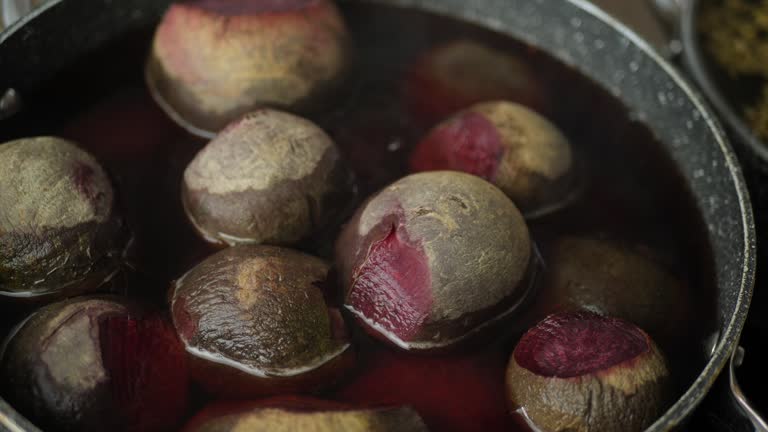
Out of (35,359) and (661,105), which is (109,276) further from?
(661,105)

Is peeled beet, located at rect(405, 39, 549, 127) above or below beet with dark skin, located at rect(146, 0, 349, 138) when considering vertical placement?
below

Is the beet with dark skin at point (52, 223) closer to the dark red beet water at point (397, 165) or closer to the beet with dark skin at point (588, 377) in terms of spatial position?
the dark red beet water at point (397, 165)

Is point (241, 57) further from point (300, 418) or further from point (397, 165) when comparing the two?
point (300, 418)

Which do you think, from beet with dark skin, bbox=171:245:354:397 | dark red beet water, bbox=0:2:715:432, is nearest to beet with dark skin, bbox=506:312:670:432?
dark red beet water, bbox=0:2:715:432

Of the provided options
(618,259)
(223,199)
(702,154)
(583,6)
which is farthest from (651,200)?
(223,199)

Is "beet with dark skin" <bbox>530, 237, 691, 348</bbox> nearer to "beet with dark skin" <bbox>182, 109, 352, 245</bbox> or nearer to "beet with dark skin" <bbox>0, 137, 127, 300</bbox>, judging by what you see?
"beet with dark skin" <bbox>182, 109, 352, 245</bbox>

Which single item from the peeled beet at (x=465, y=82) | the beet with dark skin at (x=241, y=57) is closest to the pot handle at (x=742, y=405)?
the peeled beet at (x=465, y=82)
